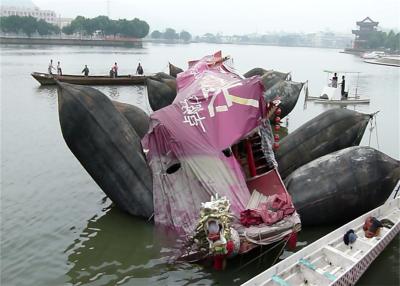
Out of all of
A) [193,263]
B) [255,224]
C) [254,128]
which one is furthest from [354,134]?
[193,263]

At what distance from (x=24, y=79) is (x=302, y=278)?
138 ft

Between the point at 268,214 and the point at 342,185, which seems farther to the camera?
the point at 342,185

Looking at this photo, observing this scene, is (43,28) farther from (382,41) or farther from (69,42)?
(382,41)

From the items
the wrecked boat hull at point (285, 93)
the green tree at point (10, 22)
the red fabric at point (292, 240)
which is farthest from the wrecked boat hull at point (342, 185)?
the green tree at point (10, 22)

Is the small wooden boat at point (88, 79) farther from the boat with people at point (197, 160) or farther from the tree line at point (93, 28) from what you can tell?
the tree line at point (93, 28)

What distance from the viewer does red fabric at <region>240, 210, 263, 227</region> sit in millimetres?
11375

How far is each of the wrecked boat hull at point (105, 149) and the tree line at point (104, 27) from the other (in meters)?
138

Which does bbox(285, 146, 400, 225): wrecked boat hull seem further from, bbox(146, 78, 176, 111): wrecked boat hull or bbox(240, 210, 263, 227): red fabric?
bbox(146, 78, 176, 111): wrecked boat hull

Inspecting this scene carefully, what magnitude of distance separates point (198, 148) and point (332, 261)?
4.90 metres

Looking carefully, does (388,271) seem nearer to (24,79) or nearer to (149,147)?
(149,147)

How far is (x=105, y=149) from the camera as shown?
13961mm

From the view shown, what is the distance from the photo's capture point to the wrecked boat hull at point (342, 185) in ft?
43.0

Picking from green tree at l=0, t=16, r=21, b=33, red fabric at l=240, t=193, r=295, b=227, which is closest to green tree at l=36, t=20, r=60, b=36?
green tree at l=0, t=16, r=21, b=33

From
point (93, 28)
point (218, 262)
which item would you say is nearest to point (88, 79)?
point (218, 262)
